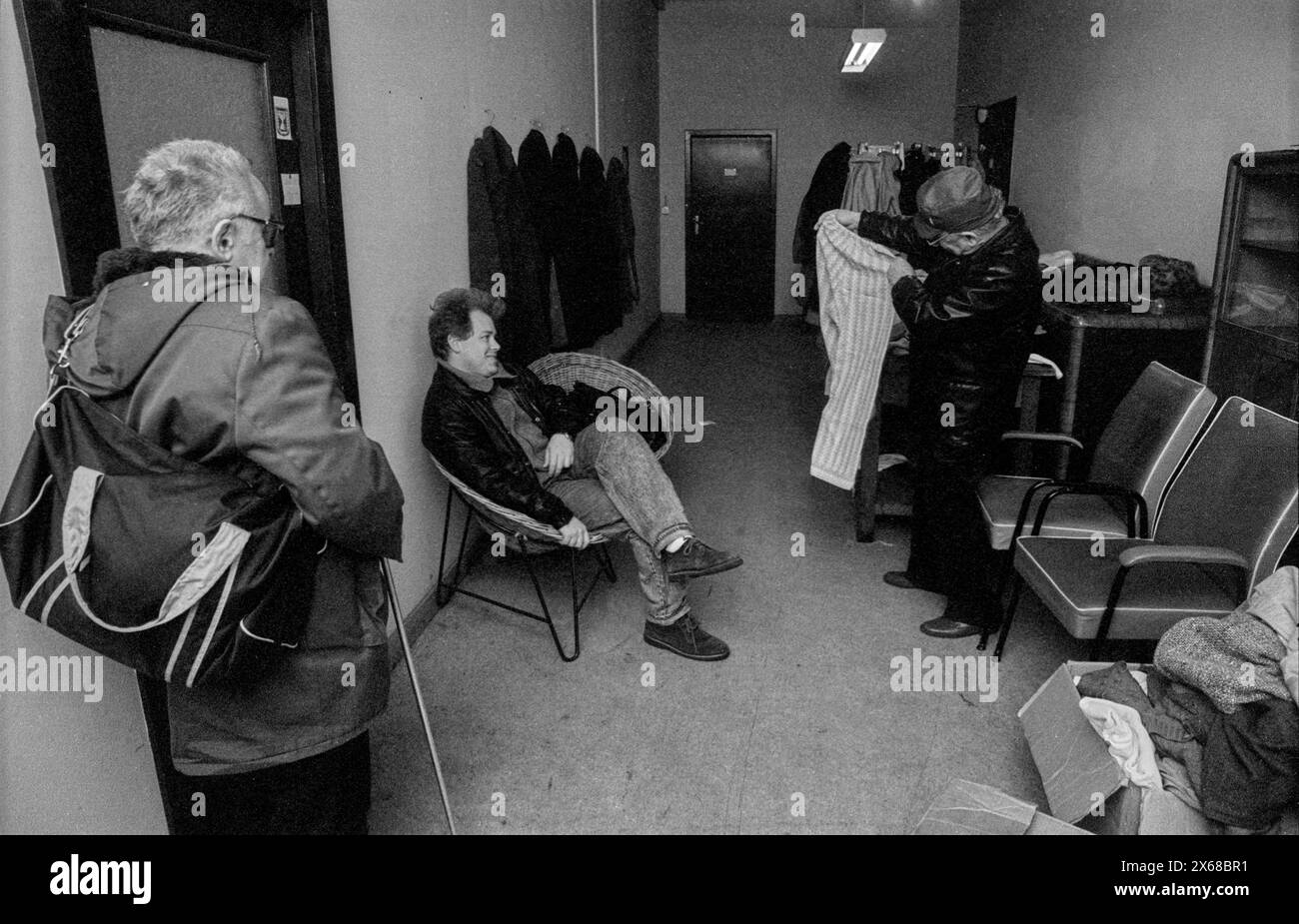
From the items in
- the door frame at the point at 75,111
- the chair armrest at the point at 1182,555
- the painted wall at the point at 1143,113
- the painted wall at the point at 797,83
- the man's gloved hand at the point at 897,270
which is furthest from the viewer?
the painted wall at the point at 797,83

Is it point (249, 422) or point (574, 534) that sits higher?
point (249, 422)

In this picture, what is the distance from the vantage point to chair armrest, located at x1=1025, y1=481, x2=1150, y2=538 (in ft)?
9.07

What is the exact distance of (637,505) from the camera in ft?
9.86

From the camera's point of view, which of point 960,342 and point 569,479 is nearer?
point 960,342

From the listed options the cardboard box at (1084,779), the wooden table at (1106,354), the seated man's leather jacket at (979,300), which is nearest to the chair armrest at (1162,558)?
the cardboard box at (1084,779)

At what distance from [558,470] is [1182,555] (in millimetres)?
1798

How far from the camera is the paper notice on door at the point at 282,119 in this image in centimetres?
247

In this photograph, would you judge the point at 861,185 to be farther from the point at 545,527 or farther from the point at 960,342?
the point at 545,527

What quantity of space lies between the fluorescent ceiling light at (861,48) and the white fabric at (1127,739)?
5.45 metres

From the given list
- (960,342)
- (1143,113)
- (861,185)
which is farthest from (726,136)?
(960,342)

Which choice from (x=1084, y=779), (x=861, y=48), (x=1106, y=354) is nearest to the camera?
(x=1084, y=779)

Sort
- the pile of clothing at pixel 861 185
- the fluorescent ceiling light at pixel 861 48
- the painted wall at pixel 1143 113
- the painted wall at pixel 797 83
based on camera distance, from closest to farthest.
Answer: the painted wall at pixel 1143 113
the fluorescent ceiling light at pixel 861 48
the pile of clothing at pixel 861 185
the painted wall at pixel 797 83

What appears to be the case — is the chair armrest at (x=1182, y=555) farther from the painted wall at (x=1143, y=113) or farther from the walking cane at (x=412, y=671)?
the painted wall at (x=1143, y=113)
